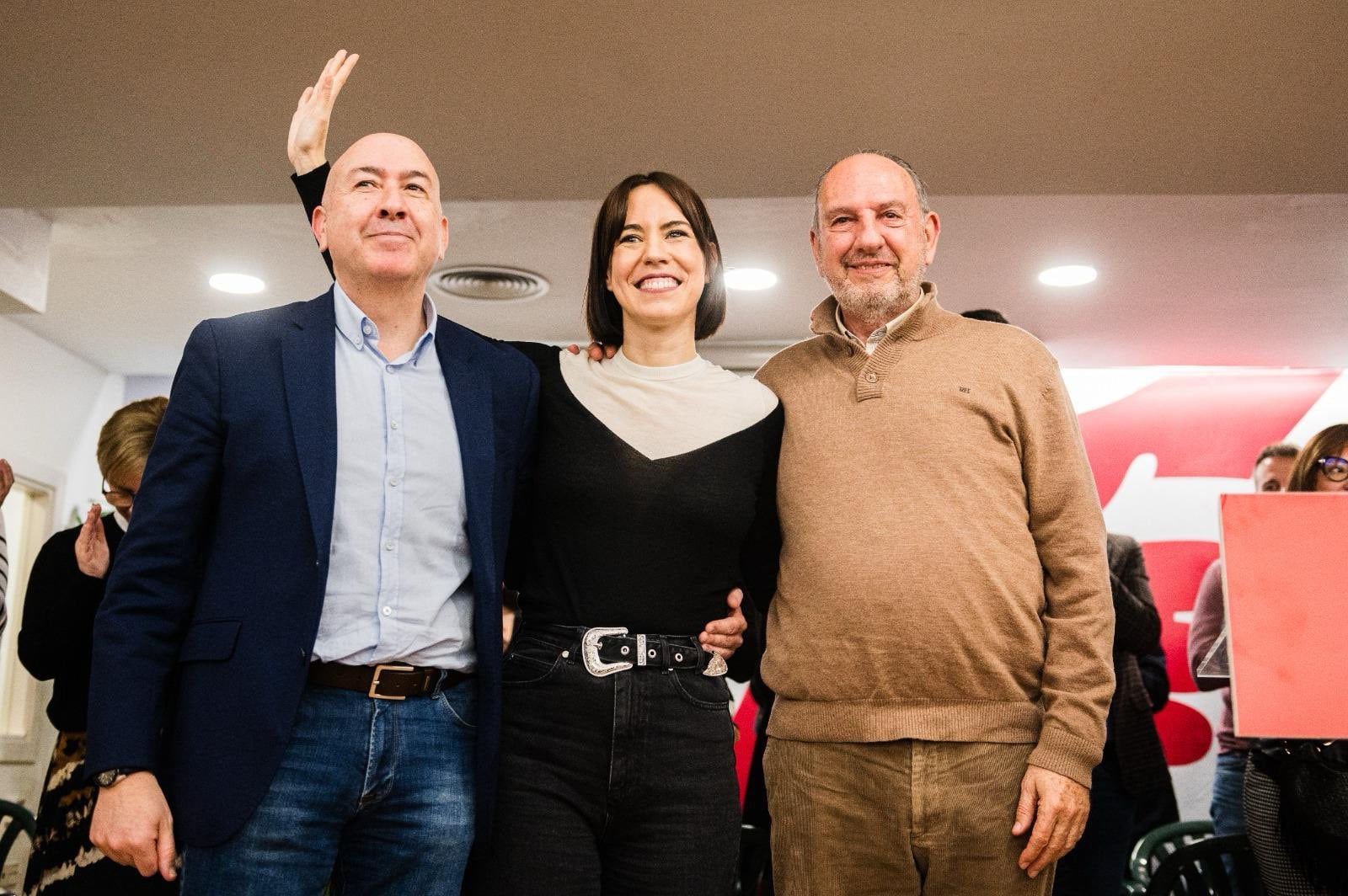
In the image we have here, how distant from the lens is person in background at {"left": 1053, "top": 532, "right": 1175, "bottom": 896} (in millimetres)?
3992

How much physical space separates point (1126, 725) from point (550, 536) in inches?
117

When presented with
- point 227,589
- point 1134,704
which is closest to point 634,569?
point 227,589

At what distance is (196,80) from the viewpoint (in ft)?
10.1

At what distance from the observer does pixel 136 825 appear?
1.41m

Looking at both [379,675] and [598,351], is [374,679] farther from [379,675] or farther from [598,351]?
[598,351]

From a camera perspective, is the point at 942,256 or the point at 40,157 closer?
the point at 40,157

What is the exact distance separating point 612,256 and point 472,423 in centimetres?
47

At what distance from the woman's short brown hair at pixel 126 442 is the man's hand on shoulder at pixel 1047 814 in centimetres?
199

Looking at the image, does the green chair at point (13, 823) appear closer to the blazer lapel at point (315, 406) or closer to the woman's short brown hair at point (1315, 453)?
the blazer lapel at point (315, 406)

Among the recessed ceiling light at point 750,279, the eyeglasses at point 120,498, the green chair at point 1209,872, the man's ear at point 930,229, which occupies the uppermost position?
the recessed ceiling light at point 750,279

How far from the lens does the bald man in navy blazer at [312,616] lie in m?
1.45

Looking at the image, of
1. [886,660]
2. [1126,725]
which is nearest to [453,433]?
[886,660]

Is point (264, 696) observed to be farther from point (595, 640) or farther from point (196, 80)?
point (196, 80)

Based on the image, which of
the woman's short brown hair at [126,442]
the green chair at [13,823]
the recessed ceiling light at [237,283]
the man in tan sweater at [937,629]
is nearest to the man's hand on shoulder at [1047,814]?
the man in tan sweater at [937,629]
